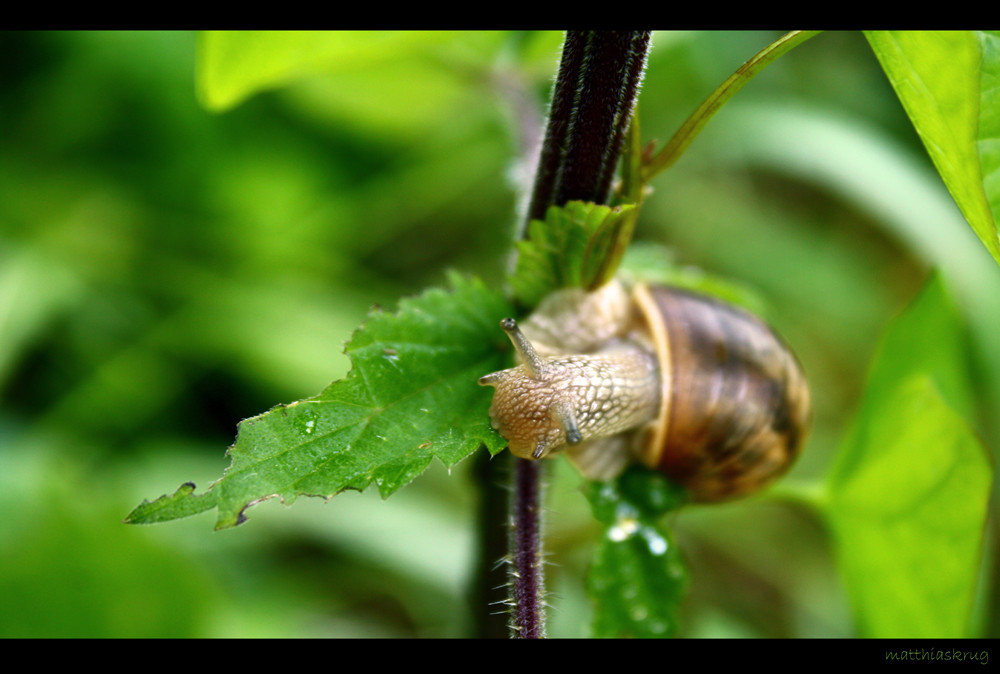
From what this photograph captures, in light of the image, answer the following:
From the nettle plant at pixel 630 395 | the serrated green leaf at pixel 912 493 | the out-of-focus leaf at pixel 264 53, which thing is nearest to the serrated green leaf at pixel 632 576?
the nettle plant at pixel 630 395

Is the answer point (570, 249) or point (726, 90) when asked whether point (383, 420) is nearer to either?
point (570, 249)

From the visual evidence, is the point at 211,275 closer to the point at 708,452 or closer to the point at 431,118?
the point at 431,118

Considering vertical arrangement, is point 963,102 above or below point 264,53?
below

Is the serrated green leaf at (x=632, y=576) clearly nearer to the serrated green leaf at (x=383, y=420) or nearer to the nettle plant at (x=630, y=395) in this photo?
the nettle plant at (x=630, y=395)

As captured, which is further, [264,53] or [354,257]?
[354,257]

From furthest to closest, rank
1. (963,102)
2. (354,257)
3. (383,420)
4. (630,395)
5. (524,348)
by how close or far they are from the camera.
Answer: (354,257) < (630,395) < (524,348) < (383,420) < (963,102)

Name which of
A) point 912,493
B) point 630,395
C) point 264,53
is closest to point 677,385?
point 630,395

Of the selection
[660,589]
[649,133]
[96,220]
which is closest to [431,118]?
[649,133]
